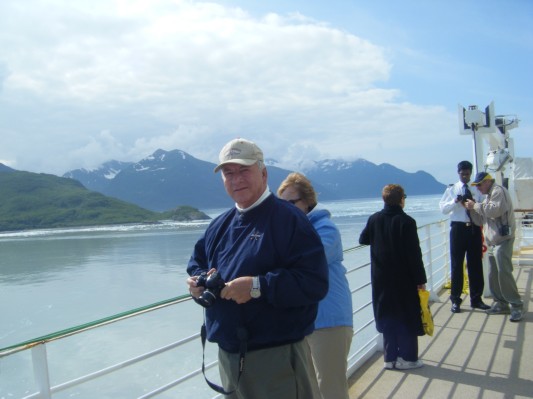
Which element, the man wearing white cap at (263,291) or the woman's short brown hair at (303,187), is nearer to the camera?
the man wearing white cap at (263,291)

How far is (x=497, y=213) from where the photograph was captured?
4.36 metres

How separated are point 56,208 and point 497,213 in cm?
10420

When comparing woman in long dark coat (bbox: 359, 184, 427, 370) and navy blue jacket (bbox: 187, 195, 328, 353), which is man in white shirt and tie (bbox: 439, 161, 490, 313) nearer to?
woman in long dark coat (bbox: 359, 184, 427, 370)

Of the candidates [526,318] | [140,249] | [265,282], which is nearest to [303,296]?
[265,282]

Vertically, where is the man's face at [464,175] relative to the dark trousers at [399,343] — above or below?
above

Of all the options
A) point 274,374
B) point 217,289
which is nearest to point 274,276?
point 217,289

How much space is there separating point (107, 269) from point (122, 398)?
21.3 meters

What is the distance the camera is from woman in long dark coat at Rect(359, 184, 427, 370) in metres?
3.23

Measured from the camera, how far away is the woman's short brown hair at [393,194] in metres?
3.31

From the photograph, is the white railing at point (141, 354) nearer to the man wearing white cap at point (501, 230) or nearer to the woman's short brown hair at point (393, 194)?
the woman's short brown hair at point (393, 194)

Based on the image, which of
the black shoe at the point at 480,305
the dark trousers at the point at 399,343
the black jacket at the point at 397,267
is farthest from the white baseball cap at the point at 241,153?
the black shoe at the point at 480,305

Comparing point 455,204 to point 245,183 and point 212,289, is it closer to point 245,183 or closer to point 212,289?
point 245,183

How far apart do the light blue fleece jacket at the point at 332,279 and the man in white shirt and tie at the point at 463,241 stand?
2999mm

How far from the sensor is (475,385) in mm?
3109
